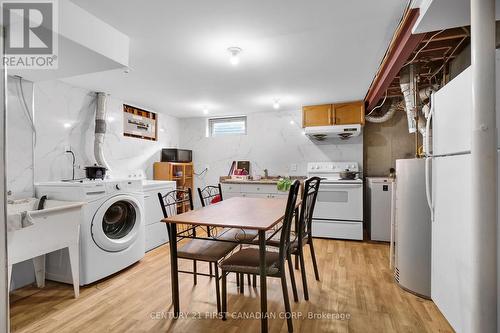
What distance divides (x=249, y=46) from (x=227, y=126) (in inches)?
120

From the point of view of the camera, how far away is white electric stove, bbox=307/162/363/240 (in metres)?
3.66

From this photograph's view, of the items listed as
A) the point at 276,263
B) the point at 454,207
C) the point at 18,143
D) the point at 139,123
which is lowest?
the point at 276,263

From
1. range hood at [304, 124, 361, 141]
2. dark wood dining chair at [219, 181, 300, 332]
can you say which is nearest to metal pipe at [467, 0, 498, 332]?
dark wood dining chair at [219, 181, 300, 332]

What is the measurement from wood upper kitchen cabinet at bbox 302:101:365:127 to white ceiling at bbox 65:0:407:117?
10.5 inches

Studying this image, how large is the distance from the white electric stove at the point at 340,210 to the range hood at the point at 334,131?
786mm

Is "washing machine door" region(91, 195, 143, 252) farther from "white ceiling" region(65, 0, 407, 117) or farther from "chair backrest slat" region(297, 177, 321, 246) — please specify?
"chair backrest slat" region(297, 177, 321, 246)

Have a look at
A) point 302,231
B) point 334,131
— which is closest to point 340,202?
point 334,131

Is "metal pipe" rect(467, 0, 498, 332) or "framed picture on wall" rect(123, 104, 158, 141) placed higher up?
"framed picture on wall" rect(123, 104, 158, 141)

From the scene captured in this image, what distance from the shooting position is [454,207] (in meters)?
1.59

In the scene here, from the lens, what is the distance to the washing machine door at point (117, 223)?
247 cm

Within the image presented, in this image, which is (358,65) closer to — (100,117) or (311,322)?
(311,322)

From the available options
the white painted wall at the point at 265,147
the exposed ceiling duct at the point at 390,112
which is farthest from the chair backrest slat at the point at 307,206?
the exposed ceiling duct at the point at 390,112

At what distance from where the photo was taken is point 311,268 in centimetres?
277

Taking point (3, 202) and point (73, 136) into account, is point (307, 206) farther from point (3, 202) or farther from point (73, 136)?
A: point (73, 136)
